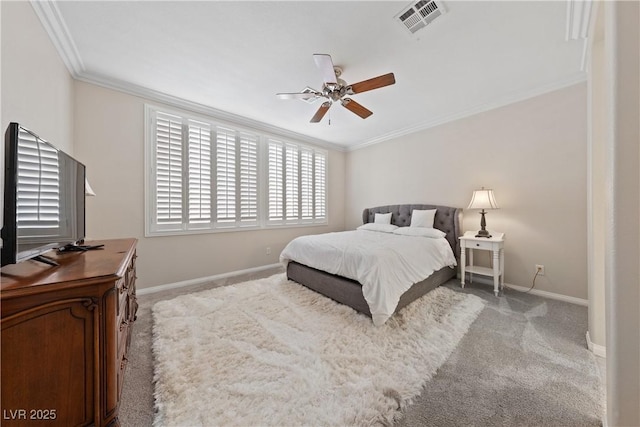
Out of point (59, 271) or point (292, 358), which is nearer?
point (59, 271)

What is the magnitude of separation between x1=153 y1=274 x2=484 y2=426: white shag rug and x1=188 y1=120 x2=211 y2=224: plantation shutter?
1226 millimetres

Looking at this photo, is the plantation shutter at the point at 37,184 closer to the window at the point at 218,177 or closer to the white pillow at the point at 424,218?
the window at the point at 218,177

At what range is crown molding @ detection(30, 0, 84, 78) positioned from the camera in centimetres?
163

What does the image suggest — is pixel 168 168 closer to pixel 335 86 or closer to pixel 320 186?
pixel 335 86

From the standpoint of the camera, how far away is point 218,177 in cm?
344

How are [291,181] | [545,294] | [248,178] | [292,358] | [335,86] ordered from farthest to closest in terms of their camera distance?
[291,181]
[248,178]
[545,294]
[335,86]
[292,358]

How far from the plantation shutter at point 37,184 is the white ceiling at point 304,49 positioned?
136cm

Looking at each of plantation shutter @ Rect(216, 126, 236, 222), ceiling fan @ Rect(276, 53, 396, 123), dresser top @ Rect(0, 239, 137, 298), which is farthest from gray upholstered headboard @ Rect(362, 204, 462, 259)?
dresser top @ Rect(0, 239, 137, 298)

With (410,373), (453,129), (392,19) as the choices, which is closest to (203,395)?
(410,373)

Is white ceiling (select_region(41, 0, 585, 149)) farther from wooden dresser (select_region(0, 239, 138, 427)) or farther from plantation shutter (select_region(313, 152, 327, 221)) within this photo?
wooden dresser (select_region(0, 239, 138, 427))

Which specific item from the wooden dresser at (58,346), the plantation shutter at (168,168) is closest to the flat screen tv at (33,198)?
the wooden dresser at (58,346)

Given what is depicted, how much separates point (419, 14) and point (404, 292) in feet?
7.68

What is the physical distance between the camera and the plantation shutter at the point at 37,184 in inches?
36.7

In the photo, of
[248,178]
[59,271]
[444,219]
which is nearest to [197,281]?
[248,178]
